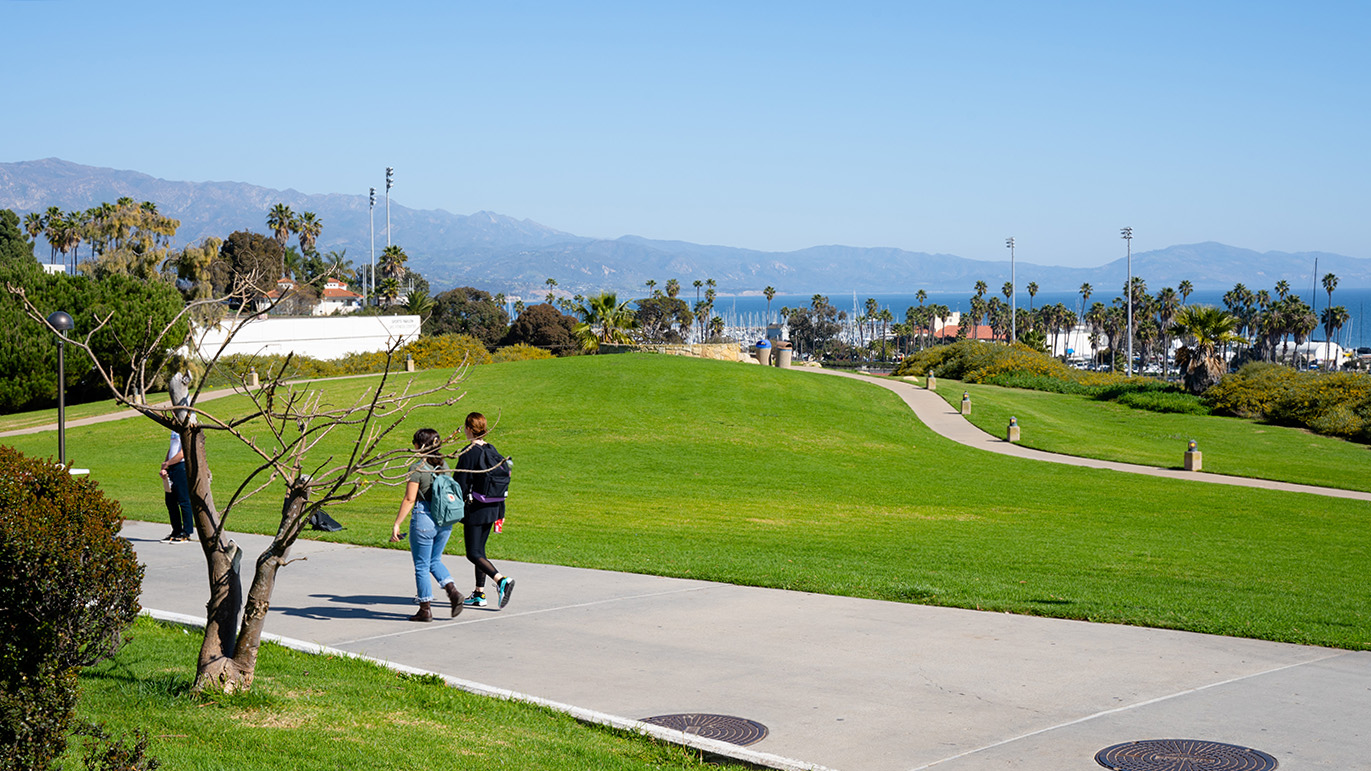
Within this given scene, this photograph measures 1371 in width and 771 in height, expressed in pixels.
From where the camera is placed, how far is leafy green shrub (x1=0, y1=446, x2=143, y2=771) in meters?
6.33

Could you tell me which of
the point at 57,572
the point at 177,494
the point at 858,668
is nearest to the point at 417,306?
the point at 177,494

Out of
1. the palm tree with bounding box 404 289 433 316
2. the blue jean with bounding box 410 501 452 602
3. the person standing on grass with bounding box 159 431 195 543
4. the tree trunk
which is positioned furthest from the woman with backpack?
the palm tree with bounding box 404 289 433 316

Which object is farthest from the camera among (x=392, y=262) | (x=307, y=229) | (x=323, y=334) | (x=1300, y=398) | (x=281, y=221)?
(x=307, y=229)

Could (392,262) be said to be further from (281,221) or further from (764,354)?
(764,354)

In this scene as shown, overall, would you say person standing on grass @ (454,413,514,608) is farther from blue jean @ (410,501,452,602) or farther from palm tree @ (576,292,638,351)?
palm tree @ (576,292,638,351)

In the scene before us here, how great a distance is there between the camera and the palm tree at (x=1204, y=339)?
168 ft

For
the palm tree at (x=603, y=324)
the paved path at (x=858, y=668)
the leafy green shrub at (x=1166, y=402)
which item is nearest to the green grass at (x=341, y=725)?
the paved path at (x=858, y=668)

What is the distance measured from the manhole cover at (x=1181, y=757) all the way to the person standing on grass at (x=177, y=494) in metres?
11.9

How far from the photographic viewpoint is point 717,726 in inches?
272

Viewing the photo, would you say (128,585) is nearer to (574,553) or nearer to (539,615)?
(539,615)

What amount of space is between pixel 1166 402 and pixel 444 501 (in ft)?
155

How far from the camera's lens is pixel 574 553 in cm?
1401

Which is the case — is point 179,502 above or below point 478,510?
below

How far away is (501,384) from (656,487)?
824 inches
